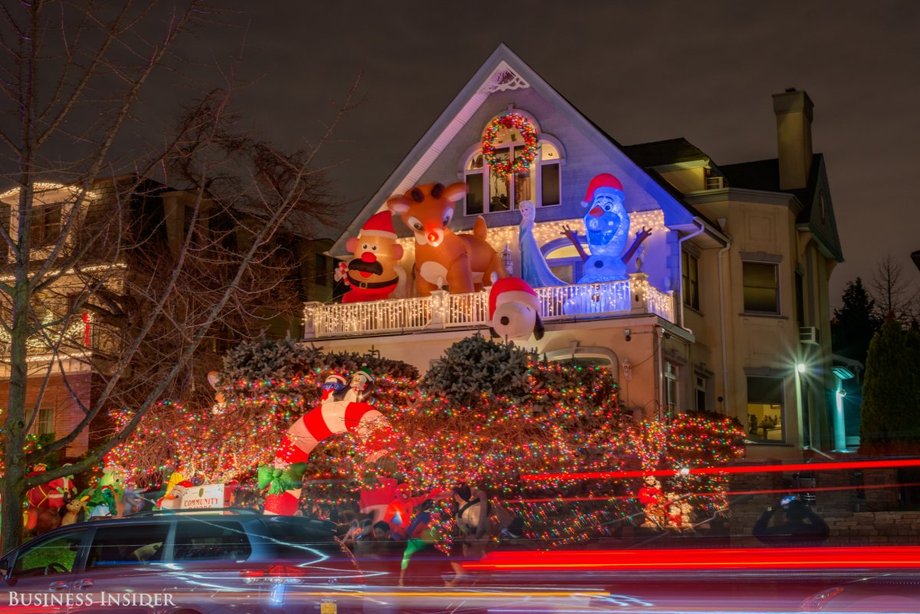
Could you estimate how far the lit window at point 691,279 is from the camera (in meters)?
26.7

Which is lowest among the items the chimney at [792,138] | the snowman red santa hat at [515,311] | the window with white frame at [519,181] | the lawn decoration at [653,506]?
the lawn decoration at [653,506]

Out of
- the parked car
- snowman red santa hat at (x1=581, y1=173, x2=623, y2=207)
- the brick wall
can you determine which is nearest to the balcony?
snowman red santa hat at (x1=581, y1=173, x2=623, y2=207)

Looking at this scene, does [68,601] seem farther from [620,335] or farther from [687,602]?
[620,335]

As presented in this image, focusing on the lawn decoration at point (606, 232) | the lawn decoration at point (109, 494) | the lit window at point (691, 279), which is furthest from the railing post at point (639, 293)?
the lawn decoration at point (109, 494)

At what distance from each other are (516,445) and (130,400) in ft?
46.8

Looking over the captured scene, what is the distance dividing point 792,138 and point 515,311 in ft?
41.8

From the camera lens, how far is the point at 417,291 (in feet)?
87.6

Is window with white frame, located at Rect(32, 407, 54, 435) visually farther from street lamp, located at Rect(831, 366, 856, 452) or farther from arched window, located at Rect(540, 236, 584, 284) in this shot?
street lamp, located at Rect(831, 366, 856, 452)

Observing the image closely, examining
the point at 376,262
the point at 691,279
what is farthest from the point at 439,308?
the point at 691,279

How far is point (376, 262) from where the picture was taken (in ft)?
86.9

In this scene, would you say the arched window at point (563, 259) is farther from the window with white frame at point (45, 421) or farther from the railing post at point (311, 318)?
the window with white frame at point (45, 421)

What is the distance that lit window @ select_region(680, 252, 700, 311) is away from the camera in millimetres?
26672

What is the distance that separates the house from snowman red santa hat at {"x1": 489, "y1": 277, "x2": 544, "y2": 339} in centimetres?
104

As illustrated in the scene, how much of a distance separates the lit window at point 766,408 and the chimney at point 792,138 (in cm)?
649
